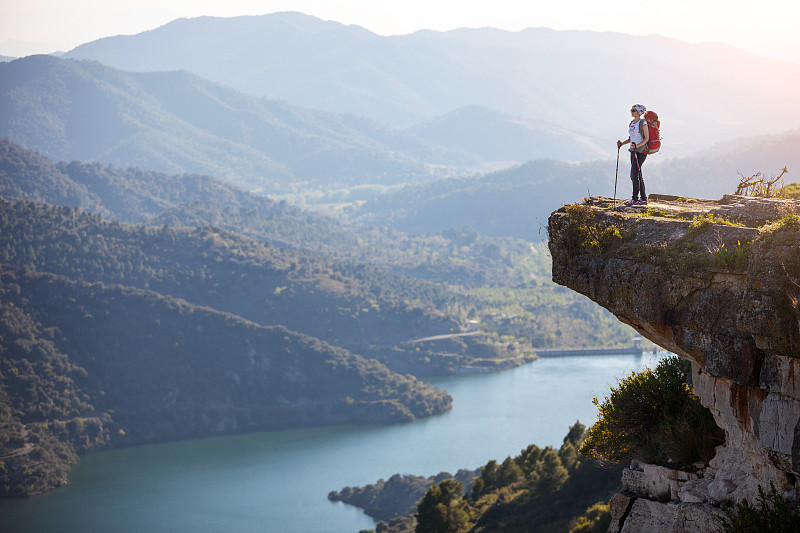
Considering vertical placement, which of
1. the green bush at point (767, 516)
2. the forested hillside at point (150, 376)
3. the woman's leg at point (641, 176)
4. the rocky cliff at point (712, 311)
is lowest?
the forested hillside at point (150, 376)

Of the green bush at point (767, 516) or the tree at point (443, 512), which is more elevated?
the green bush at point (767, 516)

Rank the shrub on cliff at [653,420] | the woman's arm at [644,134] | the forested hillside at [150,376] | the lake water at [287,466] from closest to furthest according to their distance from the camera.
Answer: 1. the shrub on cliff at [653,420]
2. the woman's arm at [644,134]
3. the lake water at [287,466]
4. the forested hillside at [150,376]

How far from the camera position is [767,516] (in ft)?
24.6

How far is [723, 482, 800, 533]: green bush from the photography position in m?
7.32

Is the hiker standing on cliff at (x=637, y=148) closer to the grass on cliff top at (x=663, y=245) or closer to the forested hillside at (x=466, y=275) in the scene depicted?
the grass on cliff top at (x=663, y=245)

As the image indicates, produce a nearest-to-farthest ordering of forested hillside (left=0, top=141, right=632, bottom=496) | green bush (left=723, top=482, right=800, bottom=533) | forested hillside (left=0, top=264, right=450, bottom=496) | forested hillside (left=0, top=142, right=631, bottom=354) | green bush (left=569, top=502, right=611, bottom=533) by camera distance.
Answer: green bush (left=723, top=482, right=800, bottom=533), green bush (left=569, top=502, right=611, bottom=533), forested hillside (left=0, top=264, right=450, bottom=496), forested hillside (left=0, top=141, right=632, bottom=496), forested hillside (left=0, top=142, right=631, bottom=354)

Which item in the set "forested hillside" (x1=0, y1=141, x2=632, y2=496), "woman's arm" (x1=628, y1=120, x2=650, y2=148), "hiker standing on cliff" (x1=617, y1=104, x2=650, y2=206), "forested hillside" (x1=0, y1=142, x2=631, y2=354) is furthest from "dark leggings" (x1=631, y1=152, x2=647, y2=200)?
"forested hillside" (x1=0, y1=142, x2=631, y2=354)

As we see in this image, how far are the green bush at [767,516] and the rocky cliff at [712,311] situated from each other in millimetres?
162

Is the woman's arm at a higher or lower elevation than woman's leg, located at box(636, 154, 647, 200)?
higher

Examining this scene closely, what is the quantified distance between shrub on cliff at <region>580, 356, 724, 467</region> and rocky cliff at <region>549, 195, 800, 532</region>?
13.9 inches

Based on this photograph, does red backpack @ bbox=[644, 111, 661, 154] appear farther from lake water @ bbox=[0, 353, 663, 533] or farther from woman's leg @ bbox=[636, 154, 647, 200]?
lake water @ bbox=[0, 353, 663, 533]

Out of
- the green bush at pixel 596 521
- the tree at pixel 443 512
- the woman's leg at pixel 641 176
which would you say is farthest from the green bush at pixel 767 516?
the tree at pixel 443 512

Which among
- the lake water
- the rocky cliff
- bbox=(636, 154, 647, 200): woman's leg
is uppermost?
bbox=(636, 154, 647, 200): woman's leg

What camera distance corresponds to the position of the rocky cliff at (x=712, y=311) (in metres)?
7.35
